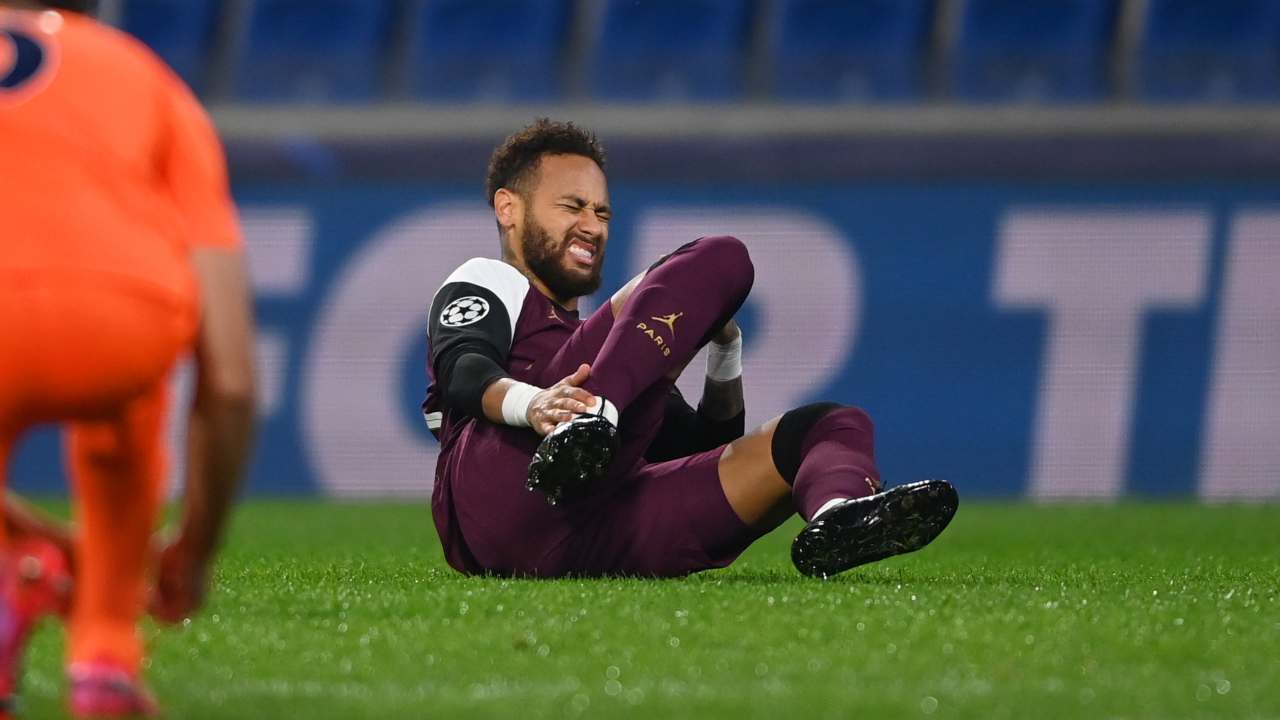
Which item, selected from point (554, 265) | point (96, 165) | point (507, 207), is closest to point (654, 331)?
point (554, 265)

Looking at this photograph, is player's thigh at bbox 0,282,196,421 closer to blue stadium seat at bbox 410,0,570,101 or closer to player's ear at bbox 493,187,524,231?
player's ear at bbox 493,187,524,231

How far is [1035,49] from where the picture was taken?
10.2 meters

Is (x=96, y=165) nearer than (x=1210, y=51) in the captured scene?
Yes

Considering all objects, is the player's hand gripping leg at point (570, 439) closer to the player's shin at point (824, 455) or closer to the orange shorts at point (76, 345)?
the player's shin at point (824, 455)

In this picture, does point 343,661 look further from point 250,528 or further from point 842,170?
point 842,170

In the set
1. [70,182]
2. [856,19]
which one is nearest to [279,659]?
[70,182]

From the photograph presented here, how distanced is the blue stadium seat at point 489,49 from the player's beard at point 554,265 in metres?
6.32

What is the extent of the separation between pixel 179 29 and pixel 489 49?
1833 millimetres

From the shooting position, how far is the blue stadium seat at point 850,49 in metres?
10.1

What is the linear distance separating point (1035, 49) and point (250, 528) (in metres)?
5.46

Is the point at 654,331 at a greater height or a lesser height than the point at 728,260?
lesser

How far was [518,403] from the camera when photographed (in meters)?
3.56

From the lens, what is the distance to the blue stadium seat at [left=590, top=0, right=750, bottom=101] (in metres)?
10.3

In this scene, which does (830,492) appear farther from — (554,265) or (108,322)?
(108,322)
